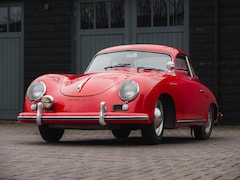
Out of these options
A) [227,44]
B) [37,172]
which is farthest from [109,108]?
[227,44]

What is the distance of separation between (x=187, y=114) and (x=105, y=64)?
140cm

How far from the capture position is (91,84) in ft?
23.6

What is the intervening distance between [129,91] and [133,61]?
1328mm

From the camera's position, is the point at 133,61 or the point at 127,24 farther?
the point at 127,24

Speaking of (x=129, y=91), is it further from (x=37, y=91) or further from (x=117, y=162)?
(x=117, y=162)

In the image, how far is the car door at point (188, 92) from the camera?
7.81 meters

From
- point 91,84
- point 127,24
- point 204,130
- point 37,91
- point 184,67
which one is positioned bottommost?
point 204,130

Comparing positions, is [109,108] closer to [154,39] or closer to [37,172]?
[37,172]

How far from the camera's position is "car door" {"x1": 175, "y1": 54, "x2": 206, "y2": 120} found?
7.81 metres

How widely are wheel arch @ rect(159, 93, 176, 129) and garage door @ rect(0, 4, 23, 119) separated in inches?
324

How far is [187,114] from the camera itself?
7.94 metres

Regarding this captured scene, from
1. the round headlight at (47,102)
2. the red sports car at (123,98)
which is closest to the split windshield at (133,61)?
the red sports car at (123,98)

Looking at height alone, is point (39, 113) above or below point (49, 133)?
above

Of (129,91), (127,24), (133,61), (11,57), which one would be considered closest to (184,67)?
(133,61)
